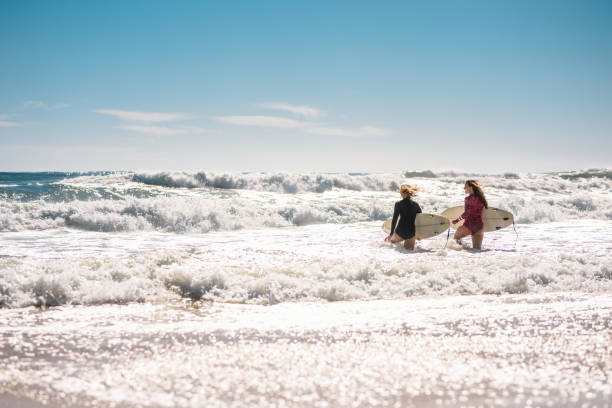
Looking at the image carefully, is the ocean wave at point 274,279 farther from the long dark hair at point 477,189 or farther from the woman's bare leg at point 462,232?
the long dark hair at point 477,189

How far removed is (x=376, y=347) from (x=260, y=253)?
4.80 metres

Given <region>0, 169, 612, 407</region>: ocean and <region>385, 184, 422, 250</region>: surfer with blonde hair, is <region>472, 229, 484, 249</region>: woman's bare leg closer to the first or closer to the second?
<region>0, 169, 612, 407</region>: ocean

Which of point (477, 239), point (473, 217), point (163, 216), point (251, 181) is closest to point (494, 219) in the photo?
point (473, 217)

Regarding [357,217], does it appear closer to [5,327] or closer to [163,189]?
[163,189]

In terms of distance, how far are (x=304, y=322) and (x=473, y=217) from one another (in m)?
5.90

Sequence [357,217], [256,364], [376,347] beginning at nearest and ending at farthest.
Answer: [256,364] < [376,347] < [357,217]

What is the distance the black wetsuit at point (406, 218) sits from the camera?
30.0 feet

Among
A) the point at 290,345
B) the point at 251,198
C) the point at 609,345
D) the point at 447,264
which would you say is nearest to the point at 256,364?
the point at 290,345

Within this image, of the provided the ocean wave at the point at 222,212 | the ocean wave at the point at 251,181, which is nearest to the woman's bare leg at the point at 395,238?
the ocean wave at the point at 222,212

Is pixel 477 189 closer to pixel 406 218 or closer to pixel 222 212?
pixel 406 218

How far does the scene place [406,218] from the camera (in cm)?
923

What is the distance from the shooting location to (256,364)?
135 inches

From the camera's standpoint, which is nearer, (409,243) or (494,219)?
(409,243)

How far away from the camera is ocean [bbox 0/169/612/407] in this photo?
3.00m
